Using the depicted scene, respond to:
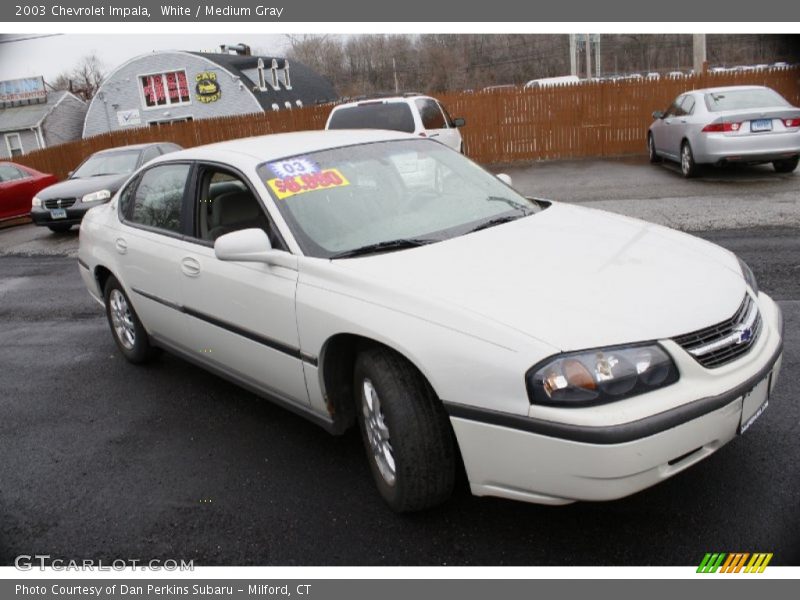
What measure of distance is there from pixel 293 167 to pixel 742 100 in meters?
10.6

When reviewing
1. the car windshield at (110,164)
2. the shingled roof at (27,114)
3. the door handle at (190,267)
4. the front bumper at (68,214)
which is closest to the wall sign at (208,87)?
the shingled roof at (27,114)

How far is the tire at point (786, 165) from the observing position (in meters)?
11.8

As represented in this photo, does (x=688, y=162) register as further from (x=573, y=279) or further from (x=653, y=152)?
(x=573, y=279)

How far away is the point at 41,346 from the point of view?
20.2ft

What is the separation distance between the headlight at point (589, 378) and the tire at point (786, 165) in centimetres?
1109

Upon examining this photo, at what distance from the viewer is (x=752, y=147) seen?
1130cm

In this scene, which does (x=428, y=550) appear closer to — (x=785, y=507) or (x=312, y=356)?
(x=312, y=356)

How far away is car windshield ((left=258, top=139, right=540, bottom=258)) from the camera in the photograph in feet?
11.1

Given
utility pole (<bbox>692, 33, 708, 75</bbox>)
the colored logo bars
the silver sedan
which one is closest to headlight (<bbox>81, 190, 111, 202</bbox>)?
the silver sedan

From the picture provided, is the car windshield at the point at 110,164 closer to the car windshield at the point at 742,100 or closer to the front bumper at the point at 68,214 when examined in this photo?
the front bumper at the point at 68,214

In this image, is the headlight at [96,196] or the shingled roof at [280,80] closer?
the headlight at [96,196]

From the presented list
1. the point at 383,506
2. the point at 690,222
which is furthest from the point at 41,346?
the point at 690,222

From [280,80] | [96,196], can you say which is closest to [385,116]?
[96,196]

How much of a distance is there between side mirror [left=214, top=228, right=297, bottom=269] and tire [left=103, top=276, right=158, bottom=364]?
6.44 feet
